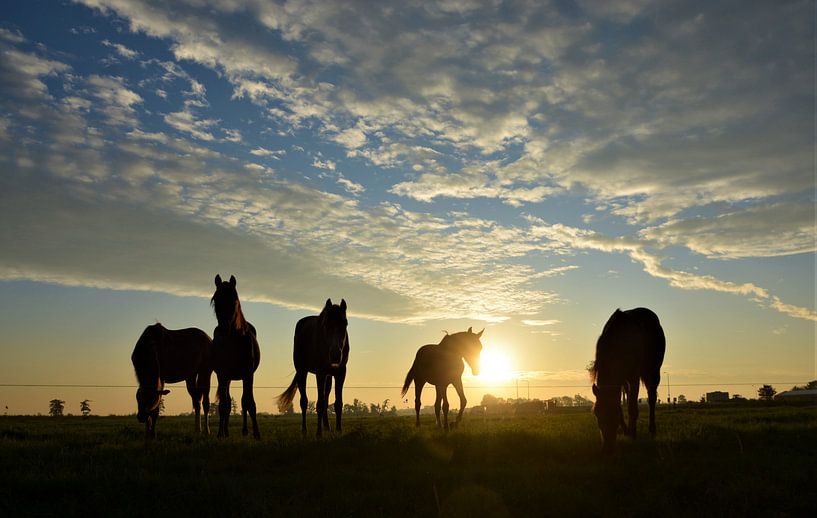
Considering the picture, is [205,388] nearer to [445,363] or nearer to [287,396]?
[287,396]

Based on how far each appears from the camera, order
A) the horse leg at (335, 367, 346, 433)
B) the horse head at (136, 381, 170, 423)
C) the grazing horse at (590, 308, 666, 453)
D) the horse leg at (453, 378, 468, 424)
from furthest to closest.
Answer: the horse leg at (453, 378, 468, 424), the horse leg at (335, 367, 346, 433), the horse head at (136, 381, 170, 423), the grazing horse at (590, 308, 666, 453)

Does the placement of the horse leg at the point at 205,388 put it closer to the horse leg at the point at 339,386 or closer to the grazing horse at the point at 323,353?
the grazing horse at the point at 323,353

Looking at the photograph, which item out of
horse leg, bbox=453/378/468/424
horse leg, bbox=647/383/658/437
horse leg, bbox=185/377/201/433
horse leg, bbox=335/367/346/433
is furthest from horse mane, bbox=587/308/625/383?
horse leg, bbox=185/377/201/433

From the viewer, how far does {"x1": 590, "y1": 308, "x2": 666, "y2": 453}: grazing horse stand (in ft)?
42.3

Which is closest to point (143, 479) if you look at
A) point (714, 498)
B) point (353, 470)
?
point (353, 470)

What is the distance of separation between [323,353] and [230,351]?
8.56 ft

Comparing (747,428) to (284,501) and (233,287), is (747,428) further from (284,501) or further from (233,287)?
(233,287)

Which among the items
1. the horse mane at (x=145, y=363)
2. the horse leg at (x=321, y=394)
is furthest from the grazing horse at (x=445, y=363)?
the horse mane at (x=145, y=363)

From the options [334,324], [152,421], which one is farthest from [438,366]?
[152,421]

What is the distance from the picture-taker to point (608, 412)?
42.1 feet

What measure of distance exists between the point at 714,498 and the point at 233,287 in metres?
12.3

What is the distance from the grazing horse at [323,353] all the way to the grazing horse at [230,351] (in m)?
1.78

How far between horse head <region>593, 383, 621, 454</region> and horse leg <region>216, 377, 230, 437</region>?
976cm

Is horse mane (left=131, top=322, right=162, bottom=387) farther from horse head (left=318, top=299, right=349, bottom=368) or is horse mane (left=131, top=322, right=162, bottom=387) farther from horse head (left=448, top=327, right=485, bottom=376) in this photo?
horse head (left=448, top=327, right=485, bottom=376)
